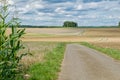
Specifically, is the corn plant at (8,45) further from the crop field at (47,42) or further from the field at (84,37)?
the field at (84,37)

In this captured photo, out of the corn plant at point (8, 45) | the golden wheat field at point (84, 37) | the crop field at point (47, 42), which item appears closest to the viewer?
the corn plant at point (8, 45)

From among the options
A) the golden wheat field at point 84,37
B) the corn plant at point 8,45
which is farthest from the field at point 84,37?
the corn plant at point 8,45

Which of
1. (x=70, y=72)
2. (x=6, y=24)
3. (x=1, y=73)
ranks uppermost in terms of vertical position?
(x=6, y=24)

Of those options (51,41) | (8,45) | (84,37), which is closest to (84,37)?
(84,37)

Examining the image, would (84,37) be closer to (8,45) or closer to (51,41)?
(51,41)

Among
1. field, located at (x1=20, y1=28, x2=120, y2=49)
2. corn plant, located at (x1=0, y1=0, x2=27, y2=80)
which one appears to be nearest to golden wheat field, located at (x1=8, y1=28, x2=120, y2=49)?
field, located at (x1=20, y1=28, x2=120, y2=49)

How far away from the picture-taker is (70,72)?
16.4 m

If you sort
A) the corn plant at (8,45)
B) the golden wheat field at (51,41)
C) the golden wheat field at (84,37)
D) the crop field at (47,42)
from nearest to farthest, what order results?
1. the corn plant at (8,45)
2. the crop field at (47,42)
3. the golden wheat field at (51,41)
4. the golden wheat field at (84,37)

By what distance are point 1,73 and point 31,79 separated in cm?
355

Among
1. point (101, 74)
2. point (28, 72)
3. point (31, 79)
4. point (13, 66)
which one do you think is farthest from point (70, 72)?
point (13, 66)

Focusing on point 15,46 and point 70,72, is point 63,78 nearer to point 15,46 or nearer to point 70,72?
point 70,72

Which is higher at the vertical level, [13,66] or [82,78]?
[13,66]

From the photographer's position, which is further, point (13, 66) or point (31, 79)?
point (31, 79)

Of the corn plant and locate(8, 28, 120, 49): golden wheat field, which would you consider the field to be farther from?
the corn plant
